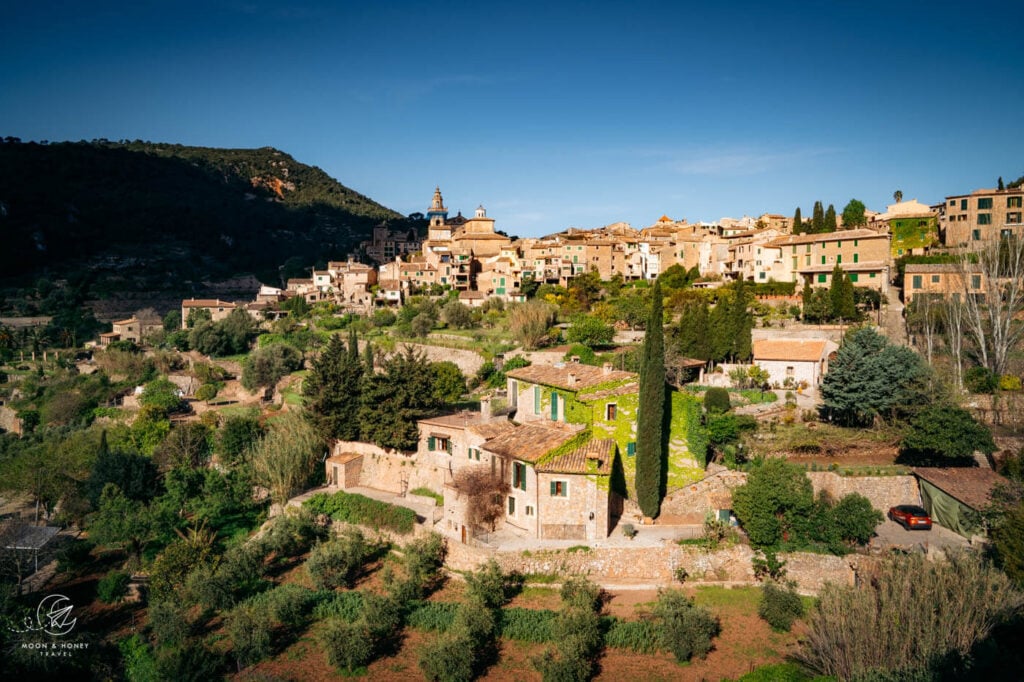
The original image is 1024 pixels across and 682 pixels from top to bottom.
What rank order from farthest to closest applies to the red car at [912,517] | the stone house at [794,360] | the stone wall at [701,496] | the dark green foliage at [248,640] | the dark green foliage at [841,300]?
the dark green foliage at [841,300] → the stone house at [794,360] → the stone wall at [701,496] → the red car at [912,517] → the dark green foliage at [248,640]

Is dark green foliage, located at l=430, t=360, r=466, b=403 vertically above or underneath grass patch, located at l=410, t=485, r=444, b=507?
above

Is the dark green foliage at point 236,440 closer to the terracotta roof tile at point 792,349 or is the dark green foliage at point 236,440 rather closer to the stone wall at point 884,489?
the stone wall at point 884,489

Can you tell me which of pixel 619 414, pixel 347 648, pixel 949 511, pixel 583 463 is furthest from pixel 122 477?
pixel 949 511

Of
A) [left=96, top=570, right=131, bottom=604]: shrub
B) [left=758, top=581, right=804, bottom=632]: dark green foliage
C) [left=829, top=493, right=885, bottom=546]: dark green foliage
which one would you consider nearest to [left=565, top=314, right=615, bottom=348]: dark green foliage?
[left=829, top=493, right=885, bottom=546]: dark green foliage

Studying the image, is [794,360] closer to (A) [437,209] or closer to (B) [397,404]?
(B) [397,404]

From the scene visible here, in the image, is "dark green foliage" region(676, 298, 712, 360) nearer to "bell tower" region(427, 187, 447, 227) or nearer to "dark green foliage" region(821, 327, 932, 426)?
"dark green foliage" region(821, 327, 932, 426)

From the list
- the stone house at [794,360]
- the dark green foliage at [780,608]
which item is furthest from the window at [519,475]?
the stone house at [794,360]
